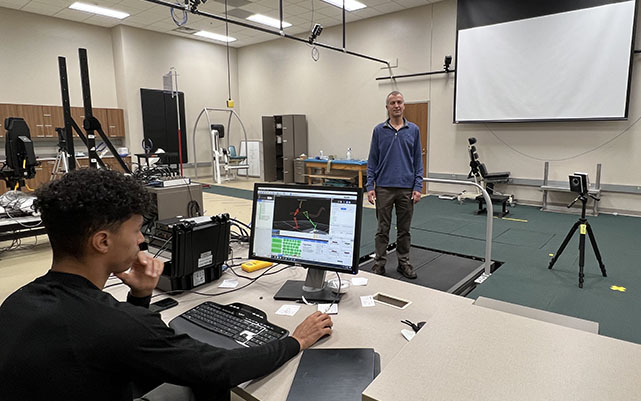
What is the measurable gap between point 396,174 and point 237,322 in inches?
93.1

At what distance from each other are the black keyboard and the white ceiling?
7206 mm

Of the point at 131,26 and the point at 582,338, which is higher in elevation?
the point at 131,26

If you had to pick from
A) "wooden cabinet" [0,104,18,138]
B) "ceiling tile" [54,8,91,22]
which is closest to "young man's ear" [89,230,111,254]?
"wooden cabinet" [0,104,18,138]

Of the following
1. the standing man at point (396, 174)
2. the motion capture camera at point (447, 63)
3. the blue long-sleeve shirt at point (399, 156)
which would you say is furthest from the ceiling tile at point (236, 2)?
the blue long-sleeve shirt at point (399, 156)

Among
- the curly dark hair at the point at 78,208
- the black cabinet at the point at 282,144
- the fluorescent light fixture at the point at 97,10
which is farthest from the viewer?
the black cabinet at the point at 282,144

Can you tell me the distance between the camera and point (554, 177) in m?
6.45

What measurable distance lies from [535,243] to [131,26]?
941 centimetres

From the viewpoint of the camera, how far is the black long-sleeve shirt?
0.74 m

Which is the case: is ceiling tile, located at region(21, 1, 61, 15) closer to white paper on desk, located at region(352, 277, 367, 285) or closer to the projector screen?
the projector screen

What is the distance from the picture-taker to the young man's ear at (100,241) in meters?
0.85

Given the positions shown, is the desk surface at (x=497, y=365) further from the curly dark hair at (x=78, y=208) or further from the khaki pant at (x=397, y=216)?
the khaki pant at (x=397, y=216)

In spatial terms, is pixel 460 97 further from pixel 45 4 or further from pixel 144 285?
pixel 45 4

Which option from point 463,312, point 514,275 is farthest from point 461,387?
point 514,275

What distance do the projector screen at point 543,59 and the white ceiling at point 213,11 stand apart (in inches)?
57.5
